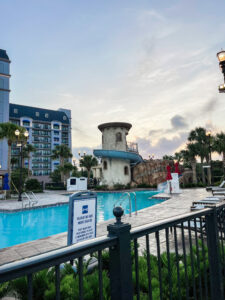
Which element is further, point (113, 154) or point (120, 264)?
point (113, 154)

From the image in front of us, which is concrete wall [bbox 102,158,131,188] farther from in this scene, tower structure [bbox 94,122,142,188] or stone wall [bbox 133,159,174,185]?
stone wall [bbox 133,159,174,185]

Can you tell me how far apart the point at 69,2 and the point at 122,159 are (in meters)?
27.5

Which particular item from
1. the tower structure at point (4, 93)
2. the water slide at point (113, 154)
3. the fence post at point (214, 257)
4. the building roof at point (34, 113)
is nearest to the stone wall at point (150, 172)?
the water slide at point (113, 154)

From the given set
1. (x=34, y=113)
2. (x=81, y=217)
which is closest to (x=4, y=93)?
(x=34, y=113)

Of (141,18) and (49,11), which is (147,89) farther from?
(49,11)

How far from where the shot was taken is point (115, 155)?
115ft

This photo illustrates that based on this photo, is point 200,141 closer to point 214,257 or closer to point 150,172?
point 150,172

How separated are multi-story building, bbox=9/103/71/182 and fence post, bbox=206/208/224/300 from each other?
77804mm

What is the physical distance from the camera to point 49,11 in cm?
1202

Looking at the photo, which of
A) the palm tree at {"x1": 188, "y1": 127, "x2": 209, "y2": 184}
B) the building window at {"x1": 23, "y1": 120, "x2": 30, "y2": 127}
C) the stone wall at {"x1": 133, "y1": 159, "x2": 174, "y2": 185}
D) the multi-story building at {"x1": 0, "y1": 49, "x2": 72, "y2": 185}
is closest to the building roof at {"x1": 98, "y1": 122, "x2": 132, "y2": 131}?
the stone wall at {"x1": 133, "y1": 159, "x2": 174, "y2": 185}

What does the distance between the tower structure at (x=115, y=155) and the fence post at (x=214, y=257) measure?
3222cm

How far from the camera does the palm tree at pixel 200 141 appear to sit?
37.0m

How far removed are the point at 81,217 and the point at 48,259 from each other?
12.4ft

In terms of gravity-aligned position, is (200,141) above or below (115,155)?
above
